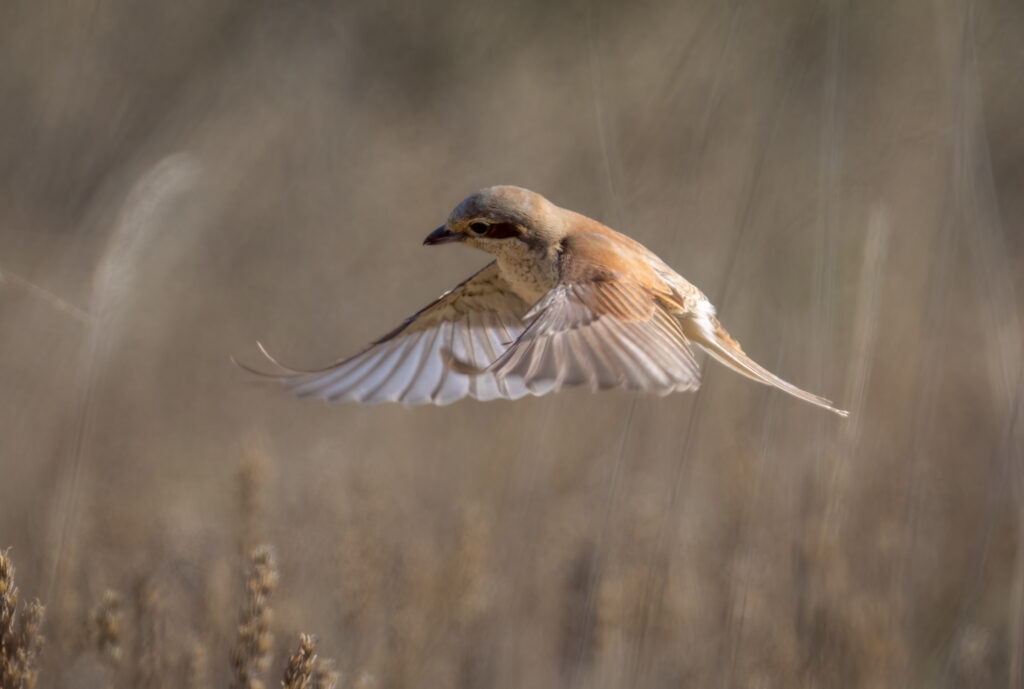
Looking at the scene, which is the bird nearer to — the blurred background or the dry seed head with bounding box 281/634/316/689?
the blurred background

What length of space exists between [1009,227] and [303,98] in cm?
381

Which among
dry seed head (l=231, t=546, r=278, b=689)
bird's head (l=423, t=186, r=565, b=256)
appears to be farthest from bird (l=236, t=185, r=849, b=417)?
dry seed head (l=231, t=546, r=278, b=689)

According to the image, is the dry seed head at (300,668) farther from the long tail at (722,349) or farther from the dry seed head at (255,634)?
the long tail at (722,349)

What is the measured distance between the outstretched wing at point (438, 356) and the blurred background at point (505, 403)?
0.89 feet

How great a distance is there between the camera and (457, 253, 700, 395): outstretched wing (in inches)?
74.4

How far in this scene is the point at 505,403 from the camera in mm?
3943

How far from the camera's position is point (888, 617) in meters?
2.41

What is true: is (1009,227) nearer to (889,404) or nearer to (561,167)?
(889,404)

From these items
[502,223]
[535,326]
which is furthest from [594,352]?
[502,223]

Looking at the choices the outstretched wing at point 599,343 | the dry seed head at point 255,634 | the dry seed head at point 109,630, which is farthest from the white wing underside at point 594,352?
the dry seed head at point 109,630

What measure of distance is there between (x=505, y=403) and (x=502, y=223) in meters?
1.39

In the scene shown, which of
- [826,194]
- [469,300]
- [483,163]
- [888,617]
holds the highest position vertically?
[483,163]

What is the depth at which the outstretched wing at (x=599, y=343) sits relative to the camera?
→ 1889 millimetres

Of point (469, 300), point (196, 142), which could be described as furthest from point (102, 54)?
point (469, 300)
